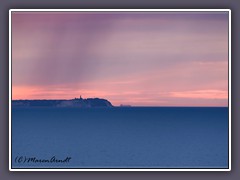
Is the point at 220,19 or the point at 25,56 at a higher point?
the point at 220,19

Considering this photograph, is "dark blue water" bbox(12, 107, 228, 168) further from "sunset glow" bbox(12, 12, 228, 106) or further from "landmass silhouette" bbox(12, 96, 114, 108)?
"sunset glow" bbox(12, 12, 228, 106)

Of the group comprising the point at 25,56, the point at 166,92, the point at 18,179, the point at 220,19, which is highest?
the point at 220,19

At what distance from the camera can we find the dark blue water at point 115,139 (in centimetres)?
602

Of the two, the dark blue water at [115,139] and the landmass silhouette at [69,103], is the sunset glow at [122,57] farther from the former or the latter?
the dark blue water at [115,139]

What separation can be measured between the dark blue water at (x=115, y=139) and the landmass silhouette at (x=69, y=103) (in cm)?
7

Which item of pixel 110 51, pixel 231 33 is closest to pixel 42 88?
pixel 110 51

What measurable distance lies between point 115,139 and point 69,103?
2.16 ft

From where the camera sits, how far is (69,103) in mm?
6141

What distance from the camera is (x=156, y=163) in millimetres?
6066

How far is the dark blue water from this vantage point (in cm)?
602

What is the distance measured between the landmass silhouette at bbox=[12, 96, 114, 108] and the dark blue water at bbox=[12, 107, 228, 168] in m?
0.07

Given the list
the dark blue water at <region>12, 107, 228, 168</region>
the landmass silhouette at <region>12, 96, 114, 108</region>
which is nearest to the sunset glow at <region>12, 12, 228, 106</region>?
the landmass silhouette at <region>12, 96, 114, 108</region>

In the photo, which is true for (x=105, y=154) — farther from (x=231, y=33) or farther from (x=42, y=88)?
(x=231, y=33)

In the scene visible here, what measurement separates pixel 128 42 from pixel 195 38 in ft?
2.47
